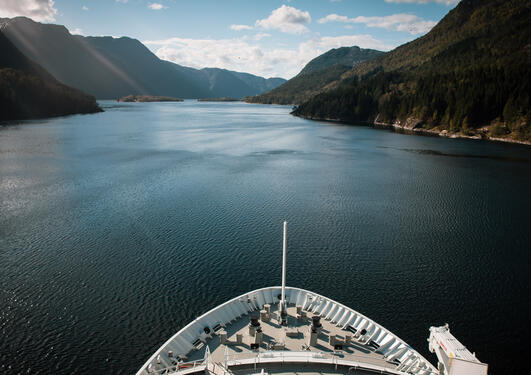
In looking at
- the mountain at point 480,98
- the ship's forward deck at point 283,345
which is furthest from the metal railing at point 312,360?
the mountain at point 480,98

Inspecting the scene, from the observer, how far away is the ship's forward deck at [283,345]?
17.5 metres

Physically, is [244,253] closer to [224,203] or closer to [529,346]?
[224,203]

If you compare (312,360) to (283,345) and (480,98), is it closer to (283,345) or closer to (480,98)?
(283,345)

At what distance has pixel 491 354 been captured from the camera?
2159 centimetres

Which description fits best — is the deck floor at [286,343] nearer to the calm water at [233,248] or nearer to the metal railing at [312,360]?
the metal railing at [312,360]

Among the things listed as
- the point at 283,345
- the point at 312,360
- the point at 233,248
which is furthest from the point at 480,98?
the point at 312,360

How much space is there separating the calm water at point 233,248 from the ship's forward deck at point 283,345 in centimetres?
315

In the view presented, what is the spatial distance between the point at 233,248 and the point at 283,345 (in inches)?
701

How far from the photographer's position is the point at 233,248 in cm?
3588

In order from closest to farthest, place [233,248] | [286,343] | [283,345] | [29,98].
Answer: [283,345] → [286,343] → [233,248] → [29,98]

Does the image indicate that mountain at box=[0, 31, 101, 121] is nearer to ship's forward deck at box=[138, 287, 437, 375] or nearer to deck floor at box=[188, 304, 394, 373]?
ship's forward deck at box=[138, 287, 437, 375]

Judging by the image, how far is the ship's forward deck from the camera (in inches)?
691

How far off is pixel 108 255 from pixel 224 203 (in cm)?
2032


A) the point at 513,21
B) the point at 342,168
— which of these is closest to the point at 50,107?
the point at 342,168
